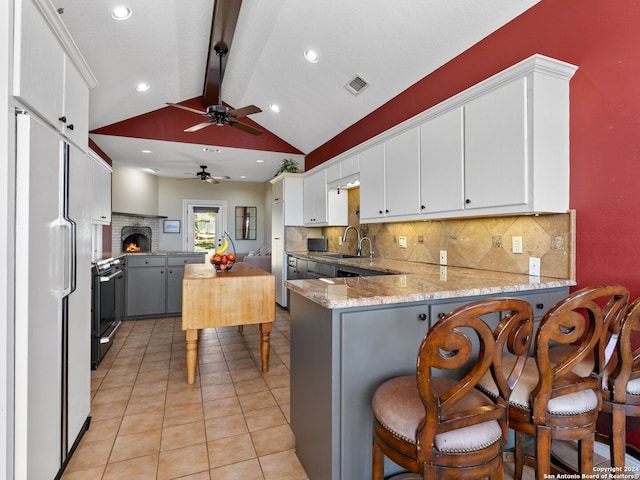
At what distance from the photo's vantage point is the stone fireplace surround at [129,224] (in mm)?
6262

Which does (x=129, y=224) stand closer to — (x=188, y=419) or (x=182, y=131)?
(x=182, y=131)

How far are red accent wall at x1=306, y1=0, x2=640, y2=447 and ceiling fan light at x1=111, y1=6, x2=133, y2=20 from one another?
3075mm

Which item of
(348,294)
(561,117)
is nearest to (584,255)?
(561,117)

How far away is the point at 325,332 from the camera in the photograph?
1.37 m

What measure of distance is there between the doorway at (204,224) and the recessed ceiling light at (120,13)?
591 cm

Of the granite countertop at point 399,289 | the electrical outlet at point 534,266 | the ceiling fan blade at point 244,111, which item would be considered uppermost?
the ceiling fan blade at point 244,111

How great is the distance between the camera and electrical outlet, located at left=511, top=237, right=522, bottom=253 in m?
2.27

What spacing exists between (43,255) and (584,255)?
2797 mm

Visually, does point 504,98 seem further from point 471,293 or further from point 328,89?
point 328,89

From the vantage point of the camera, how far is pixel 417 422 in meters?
1.01

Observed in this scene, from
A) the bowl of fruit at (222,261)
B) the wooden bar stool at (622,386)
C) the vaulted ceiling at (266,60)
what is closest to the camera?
the wooden bar stool at (622,386)

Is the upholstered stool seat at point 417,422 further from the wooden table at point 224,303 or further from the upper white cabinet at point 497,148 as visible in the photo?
the wooden table at point 224,303

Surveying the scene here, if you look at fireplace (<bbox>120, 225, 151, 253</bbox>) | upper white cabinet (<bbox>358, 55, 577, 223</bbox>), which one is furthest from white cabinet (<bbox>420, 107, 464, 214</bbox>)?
fireplace (<bbox>120, 225, 151, 253</bbox>)

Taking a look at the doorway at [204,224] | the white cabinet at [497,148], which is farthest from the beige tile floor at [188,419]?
the doorway at [204,224]
